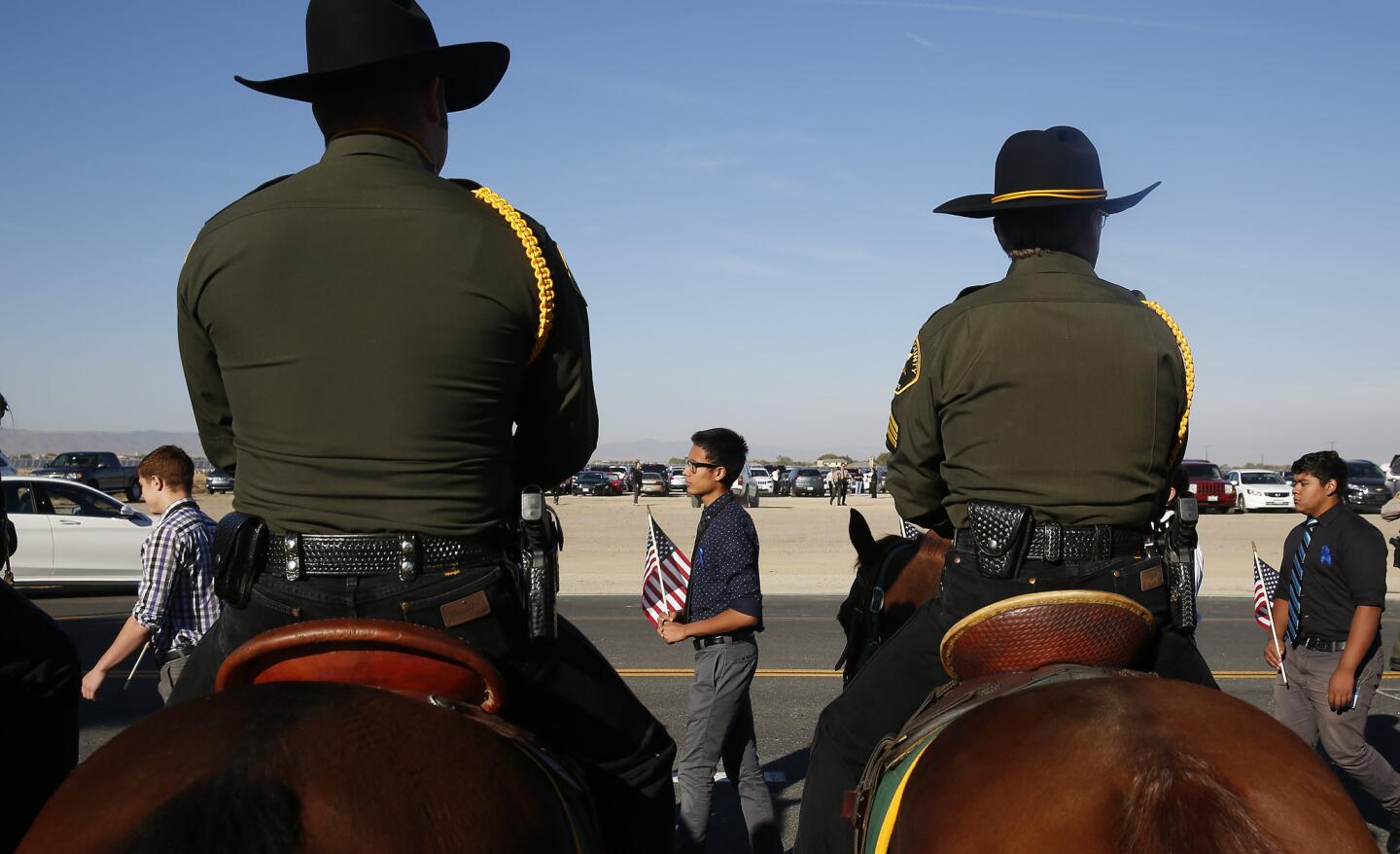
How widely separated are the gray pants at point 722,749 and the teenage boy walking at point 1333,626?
10.00 ft

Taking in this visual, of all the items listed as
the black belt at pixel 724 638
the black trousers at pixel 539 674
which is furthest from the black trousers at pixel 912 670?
the black belt at pixel 724 638

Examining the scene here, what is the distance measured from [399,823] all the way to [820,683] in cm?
893

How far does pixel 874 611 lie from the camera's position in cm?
484

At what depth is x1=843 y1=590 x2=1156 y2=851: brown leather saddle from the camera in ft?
8.95

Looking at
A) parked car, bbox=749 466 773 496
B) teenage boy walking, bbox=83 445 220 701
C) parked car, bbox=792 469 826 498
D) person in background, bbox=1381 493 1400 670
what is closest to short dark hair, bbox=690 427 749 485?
teenage boy walking, bbox=83 445 220 701

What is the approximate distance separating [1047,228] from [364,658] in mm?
2357

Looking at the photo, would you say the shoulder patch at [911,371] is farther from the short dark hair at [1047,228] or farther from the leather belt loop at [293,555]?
the leather belt loop at [293,555]

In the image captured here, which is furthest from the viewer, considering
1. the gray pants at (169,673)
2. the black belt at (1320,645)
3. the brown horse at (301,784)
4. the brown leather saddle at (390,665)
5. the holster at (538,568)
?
the black belt at (1320,645)

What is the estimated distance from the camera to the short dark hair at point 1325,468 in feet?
23.6

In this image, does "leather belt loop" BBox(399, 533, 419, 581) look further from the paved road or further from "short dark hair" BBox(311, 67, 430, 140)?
the paved road

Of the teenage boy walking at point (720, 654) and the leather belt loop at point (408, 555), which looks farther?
the teenage boy walking at point (720, 654)

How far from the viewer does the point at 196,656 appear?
2734 mm

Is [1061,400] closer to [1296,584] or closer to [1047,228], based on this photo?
[1047,228]

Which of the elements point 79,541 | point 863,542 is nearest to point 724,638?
point 863,542
